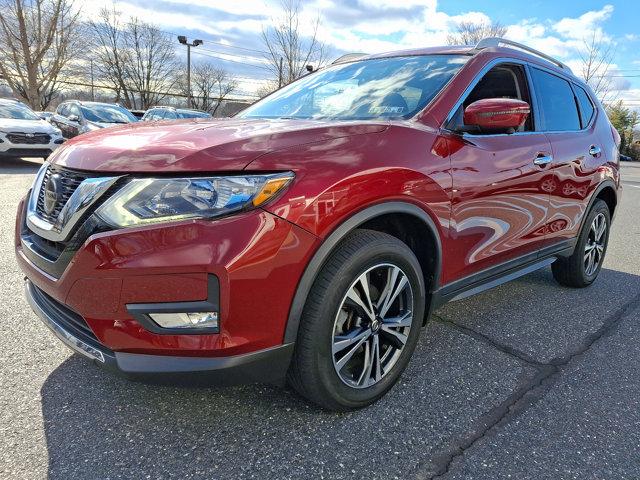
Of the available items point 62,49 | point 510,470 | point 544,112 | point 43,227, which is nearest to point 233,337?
point 43,227

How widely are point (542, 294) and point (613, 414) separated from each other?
1844 mm

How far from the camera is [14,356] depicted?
2.59 metres

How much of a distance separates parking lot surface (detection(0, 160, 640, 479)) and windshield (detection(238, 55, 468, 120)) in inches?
57.2

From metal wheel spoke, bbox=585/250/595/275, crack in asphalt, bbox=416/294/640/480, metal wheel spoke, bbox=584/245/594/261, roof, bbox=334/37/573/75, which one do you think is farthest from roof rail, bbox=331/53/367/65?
metal wheel spoke, bbox=585/250/595/275

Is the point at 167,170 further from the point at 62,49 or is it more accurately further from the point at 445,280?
the point at 62,49

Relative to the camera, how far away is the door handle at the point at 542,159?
3.10 metres

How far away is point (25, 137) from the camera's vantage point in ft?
35.5

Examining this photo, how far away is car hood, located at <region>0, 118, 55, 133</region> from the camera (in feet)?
34.9

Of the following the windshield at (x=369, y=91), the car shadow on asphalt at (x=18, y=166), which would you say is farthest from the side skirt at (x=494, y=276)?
the car shadow on asphalt at (x=18, y=166)

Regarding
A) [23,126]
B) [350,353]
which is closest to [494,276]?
[350,353]

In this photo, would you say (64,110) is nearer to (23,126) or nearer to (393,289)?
(23,126)

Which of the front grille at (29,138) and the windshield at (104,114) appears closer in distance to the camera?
the front grille at (29,138)

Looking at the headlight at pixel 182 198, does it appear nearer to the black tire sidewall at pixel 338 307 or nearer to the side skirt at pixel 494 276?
the black tire sidewall at pixel 338 307

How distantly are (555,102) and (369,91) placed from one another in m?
1.72
